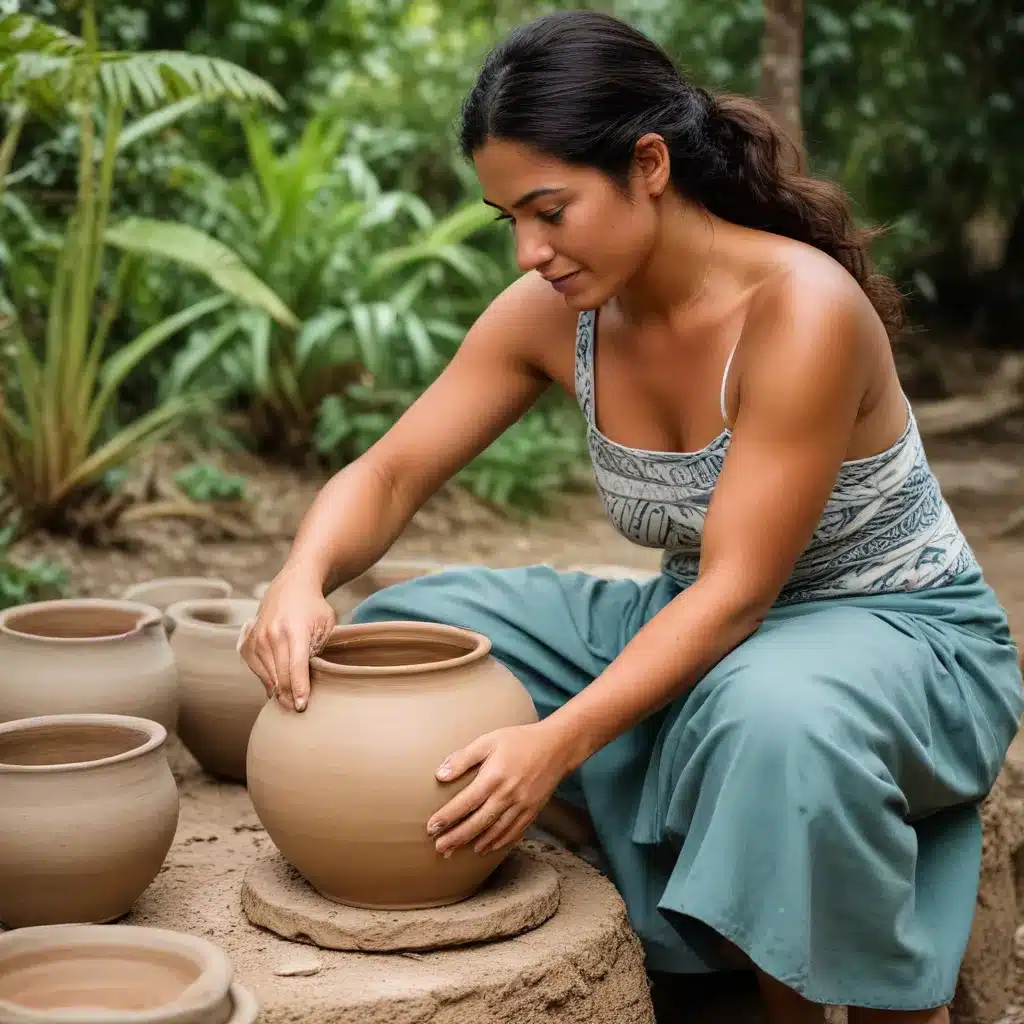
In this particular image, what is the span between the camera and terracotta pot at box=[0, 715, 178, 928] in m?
2.07

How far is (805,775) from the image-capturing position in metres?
1.96

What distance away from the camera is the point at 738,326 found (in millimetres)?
2305

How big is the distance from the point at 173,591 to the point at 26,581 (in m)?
1.03

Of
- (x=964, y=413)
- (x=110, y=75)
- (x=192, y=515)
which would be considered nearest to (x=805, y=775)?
(x=110, y=75)

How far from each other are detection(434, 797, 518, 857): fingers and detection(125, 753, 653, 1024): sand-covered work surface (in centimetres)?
18

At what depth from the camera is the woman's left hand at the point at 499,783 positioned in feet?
6.60

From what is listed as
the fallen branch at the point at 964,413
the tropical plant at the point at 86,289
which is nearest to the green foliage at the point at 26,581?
the tropical plant at the point at 86,289

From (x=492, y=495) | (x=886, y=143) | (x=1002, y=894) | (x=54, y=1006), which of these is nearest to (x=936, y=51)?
(x=886, y=143)

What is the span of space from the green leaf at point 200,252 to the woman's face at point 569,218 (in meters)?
2.29

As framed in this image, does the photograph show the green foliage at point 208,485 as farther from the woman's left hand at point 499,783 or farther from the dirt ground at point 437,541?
the woman's left hand at point 499,783

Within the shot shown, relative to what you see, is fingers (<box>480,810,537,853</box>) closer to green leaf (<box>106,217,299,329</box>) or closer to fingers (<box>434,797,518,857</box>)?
fingers (<box>434,797,518,857</box>)

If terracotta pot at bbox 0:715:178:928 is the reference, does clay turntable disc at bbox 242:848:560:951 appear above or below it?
below

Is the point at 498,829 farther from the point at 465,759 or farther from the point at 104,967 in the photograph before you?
the point at 104,967

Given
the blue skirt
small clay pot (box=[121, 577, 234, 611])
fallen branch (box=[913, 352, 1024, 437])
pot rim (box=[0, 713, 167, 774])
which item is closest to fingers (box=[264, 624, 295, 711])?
pot rim (box=[0, 713, 167, 774])
